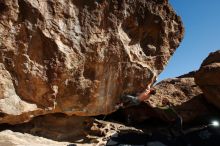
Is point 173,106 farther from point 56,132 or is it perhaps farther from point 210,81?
point 56,132

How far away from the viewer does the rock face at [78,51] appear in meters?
7.97

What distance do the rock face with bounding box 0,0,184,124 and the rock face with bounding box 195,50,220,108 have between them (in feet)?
13.2

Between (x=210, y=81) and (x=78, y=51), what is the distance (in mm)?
7813

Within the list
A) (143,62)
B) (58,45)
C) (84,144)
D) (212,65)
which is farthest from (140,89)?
(212,65)

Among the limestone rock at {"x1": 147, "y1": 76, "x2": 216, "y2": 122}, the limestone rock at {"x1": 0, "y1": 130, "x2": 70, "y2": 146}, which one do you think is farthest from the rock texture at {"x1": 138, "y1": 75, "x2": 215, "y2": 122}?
the limestone rock at {"x1": 0, "y1": 130, "x2": 70, "y2": 146}

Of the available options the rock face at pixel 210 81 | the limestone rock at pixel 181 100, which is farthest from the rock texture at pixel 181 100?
the rock face at pixel 210 81

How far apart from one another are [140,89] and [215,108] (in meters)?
6.14

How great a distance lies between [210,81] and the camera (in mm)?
14484

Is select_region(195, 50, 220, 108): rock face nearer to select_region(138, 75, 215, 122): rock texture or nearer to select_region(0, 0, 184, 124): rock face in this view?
select_region(138, 75, 215, 122): rock texture

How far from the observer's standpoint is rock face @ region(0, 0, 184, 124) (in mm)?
7973

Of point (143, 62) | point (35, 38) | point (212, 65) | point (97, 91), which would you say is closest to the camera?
point (35, 38)

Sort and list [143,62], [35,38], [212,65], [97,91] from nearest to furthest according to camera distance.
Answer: [35,38] < [97,91] < [143,62] < [212,65]

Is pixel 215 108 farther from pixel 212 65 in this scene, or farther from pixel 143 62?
pixel 143 62

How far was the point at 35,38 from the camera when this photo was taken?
27.0ft
